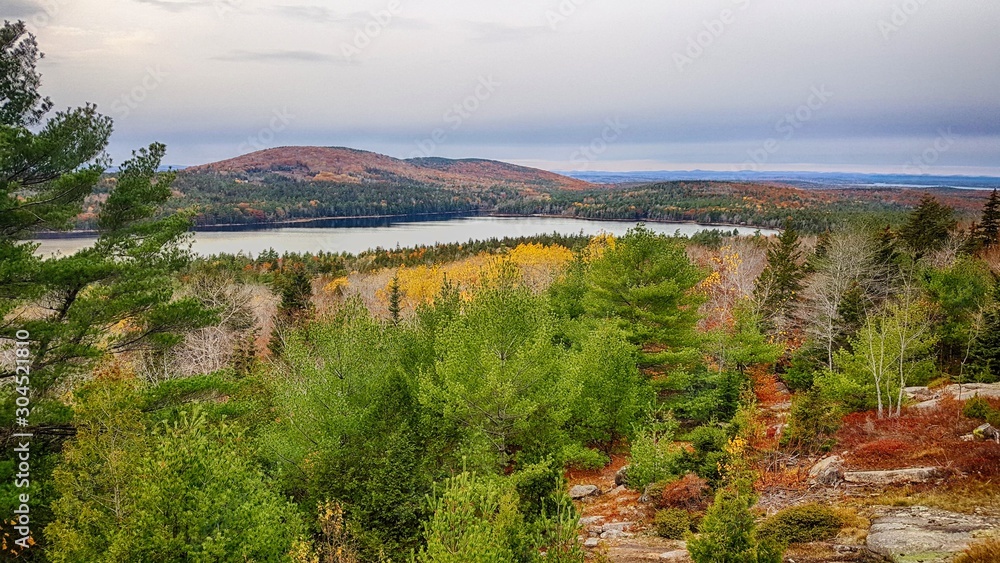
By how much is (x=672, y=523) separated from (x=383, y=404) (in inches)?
364

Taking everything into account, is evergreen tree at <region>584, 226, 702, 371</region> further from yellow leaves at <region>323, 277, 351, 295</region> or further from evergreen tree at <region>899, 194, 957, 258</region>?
yellow leaves at <region>323, 277, 351, 295</region>

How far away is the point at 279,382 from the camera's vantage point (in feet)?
60.1

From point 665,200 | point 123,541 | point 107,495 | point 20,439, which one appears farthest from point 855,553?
point 665,200

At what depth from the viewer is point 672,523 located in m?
13.1

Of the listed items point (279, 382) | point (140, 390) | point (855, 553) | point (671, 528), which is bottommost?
point (671, 528)

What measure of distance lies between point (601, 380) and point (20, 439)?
56.4 feet

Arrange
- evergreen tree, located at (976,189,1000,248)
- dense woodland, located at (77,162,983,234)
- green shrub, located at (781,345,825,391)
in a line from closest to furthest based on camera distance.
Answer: green shrub, located at (781,345,825,391) → evergreen tree, located at (976,189,1000,248) → dense woodland, located at (77,162,983,234)

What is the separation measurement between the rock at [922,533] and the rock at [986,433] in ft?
17.6

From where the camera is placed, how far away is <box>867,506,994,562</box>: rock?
358 inches

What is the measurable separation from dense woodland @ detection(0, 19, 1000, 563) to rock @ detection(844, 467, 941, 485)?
76cm

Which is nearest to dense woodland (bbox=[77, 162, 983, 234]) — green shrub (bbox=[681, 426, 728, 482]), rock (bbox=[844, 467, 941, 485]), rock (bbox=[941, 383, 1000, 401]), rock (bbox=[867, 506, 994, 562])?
rock (bbox=[941, 383, 1000, 401])

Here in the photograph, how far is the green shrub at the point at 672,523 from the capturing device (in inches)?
502

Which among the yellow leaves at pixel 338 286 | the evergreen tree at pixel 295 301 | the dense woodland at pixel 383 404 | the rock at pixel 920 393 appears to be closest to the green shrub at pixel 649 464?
the dense woodland at pixel 383 404

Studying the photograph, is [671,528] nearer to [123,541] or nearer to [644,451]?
[644,451]
